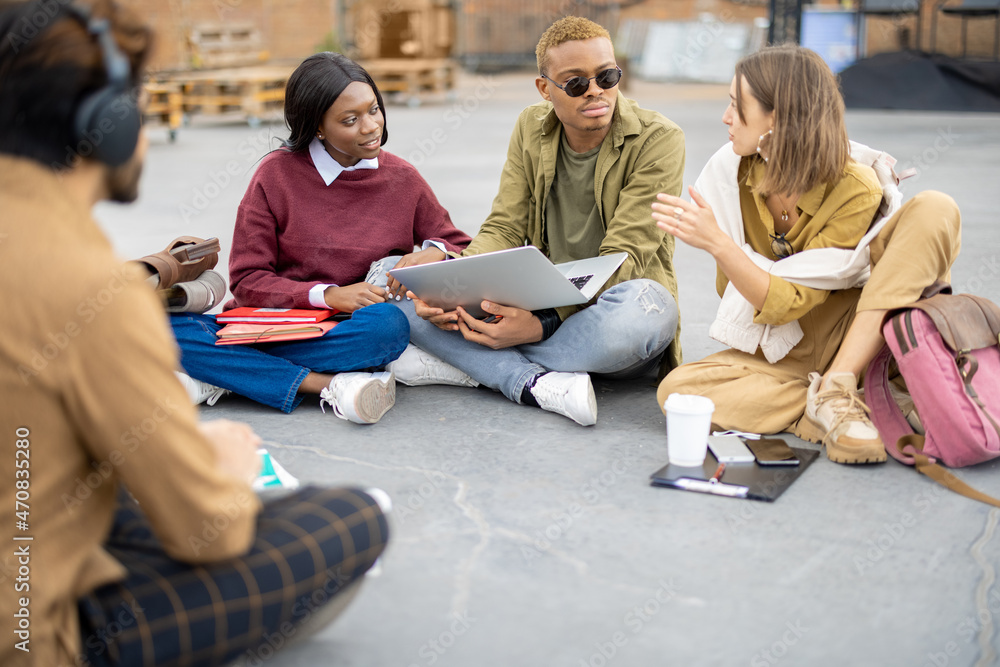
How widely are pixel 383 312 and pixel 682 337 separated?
4.27 feet

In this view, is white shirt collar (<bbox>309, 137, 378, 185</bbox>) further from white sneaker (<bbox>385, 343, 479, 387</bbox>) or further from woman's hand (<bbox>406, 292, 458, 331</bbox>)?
white sneaker (<bbox>385, 343, 479, 387</bbox>)

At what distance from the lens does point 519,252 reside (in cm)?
259

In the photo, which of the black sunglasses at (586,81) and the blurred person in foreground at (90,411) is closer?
the blurred person in foreground at (90,411)

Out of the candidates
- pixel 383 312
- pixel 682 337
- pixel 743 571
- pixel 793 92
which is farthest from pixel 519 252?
pixel 682 337

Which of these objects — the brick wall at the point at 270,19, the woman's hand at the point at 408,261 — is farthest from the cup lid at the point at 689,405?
the brick wall at the point at 270,19

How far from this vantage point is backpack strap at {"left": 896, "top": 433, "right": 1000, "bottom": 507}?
2.33 metres

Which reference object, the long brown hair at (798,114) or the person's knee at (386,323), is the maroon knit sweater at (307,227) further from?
the long brown hair at (798,114)

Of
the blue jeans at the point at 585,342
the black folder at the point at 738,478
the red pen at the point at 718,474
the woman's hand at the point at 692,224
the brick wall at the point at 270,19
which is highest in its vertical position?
the brick wall at the point at 270,19

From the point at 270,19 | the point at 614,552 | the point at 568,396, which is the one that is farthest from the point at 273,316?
the point at 270,19

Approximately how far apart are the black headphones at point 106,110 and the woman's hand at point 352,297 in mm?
1759

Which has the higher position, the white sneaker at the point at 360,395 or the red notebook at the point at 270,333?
the red notebook at the point at 270,333

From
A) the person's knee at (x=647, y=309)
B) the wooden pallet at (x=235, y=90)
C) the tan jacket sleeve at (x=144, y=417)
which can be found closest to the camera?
the tan jacket sleeve at (x=144, y=417)

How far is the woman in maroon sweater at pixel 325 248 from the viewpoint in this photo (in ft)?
9.91

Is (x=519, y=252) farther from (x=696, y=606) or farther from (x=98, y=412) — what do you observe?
(x=98, y=412)
